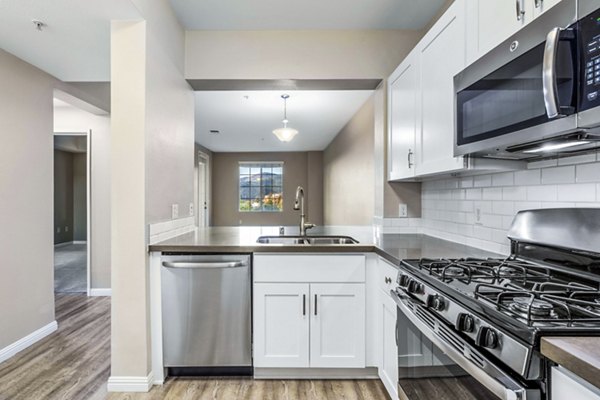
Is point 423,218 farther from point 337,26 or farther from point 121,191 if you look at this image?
point 121,191

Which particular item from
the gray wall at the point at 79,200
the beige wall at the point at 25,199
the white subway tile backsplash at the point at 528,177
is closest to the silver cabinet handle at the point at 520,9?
the white subway tile backsplash at the point at 528,177

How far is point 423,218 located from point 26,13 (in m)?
3.02

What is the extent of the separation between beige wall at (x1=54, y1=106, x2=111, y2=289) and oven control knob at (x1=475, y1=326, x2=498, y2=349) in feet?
13.7

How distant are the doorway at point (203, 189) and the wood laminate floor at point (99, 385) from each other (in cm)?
606

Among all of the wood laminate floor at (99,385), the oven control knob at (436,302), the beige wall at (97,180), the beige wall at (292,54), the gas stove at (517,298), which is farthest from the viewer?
the beige wall at (97,180)

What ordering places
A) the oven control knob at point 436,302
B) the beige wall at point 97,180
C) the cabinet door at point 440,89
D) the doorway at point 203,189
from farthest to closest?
the doorway at point 203,189
the beige wall at point 97,180
the cabinet door at point 440,89
the oven control knob at point 436,302

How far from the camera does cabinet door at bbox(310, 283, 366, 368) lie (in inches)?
83.5

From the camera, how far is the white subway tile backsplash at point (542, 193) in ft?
4.73

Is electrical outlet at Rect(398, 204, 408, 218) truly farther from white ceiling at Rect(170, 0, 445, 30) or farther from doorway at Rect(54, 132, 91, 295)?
doorway at Rect(54, 132, 91, 295)

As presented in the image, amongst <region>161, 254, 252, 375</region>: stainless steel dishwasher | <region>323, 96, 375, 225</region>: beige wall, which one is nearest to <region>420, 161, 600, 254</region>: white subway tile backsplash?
<region>161, 254, 252, 375</region>: stainless steel dishwasher

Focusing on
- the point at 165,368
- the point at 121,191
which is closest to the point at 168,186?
the point at 121,191

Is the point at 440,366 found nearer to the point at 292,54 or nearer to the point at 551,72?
the point at 551,72

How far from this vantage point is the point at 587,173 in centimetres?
129

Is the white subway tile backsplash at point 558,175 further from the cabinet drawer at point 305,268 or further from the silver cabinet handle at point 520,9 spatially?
the cabinet drawer at point 305,268
